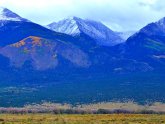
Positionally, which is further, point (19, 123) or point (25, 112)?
point (25, 112)

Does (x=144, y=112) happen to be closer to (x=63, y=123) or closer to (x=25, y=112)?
(x=25, y=112)

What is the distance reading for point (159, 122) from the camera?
10631cm

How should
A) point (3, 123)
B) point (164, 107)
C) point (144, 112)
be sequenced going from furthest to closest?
point (164, 107)
point (144, 112)
point (3, 123)

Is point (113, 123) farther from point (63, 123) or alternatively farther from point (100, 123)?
point (63, 123)

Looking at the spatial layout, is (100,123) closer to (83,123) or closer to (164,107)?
(83,123)

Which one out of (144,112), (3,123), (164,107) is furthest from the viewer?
(164,107)

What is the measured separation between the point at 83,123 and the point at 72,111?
5349 centimetres

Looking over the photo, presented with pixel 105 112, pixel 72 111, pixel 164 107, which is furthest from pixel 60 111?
pixel 164 107

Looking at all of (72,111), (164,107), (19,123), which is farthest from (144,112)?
(19,123)

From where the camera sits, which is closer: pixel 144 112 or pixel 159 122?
pixel 159 122

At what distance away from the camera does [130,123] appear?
107 m

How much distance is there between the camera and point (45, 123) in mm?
106312

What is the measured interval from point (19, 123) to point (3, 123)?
3.41m

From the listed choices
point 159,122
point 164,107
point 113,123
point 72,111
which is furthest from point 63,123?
point 164,107
